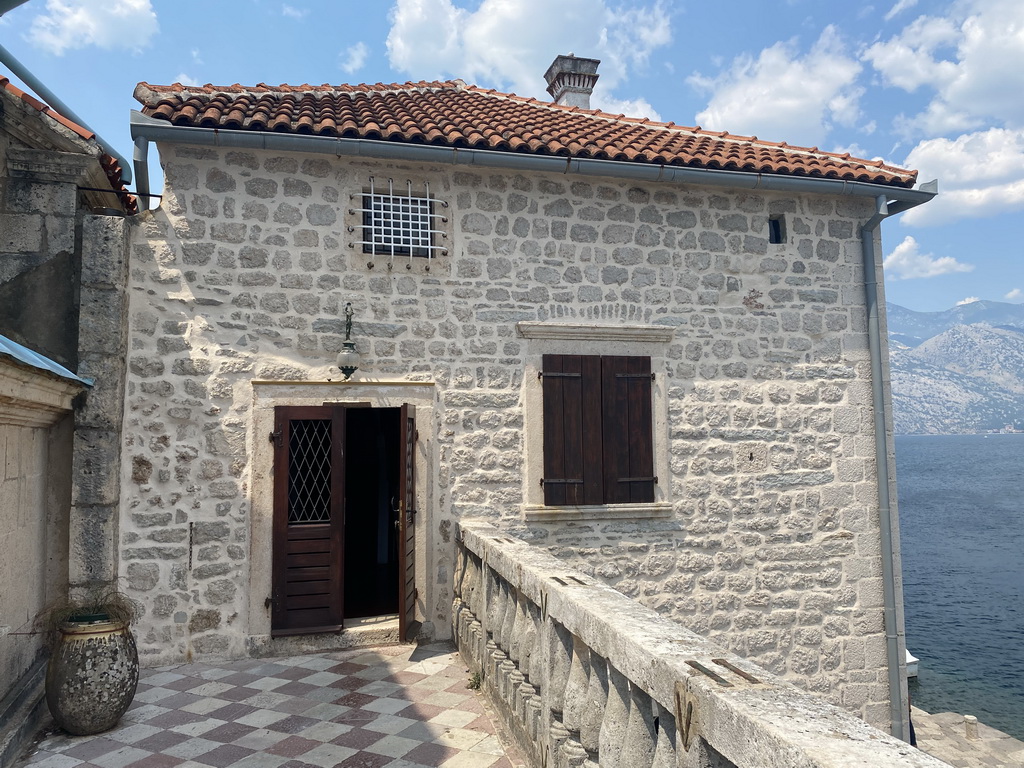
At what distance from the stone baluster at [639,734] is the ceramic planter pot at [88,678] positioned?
10.3 feet

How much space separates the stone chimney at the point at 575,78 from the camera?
9500 mm

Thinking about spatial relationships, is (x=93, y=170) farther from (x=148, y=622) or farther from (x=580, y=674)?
(x=580, y=674)

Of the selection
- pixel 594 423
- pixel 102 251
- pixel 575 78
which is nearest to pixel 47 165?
pixel 102 251

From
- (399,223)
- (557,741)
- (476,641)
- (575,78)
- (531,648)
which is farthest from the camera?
(575,78)

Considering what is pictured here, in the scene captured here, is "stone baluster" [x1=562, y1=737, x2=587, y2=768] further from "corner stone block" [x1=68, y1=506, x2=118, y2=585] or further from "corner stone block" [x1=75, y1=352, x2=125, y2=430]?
"corner stone block" [x1=75, y1=352, x2=125, y2=430]

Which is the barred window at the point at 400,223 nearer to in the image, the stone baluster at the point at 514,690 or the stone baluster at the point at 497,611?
the stone baluster at the point at 497,611

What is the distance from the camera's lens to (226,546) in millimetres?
5566

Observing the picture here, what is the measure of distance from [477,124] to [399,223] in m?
1.25

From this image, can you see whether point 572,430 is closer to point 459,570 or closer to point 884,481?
point 459,570

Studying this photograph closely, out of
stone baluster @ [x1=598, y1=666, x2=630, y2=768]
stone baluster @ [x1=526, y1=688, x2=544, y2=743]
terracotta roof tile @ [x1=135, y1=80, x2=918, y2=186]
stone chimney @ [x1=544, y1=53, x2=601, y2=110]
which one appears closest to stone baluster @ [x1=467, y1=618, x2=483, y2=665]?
stone baluster @ [x1=526, y1=688, x2=544, y2=743]

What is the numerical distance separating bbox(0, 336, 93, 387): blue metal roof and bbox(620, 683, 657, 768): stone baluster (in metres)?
3.23

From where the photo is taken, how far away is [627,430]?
21.4 ft

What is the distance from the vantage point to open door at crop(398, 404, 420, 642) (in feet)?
17.4

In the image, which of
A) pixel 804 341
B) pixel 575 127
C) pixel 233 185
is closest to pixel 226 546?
pixel 233 185
